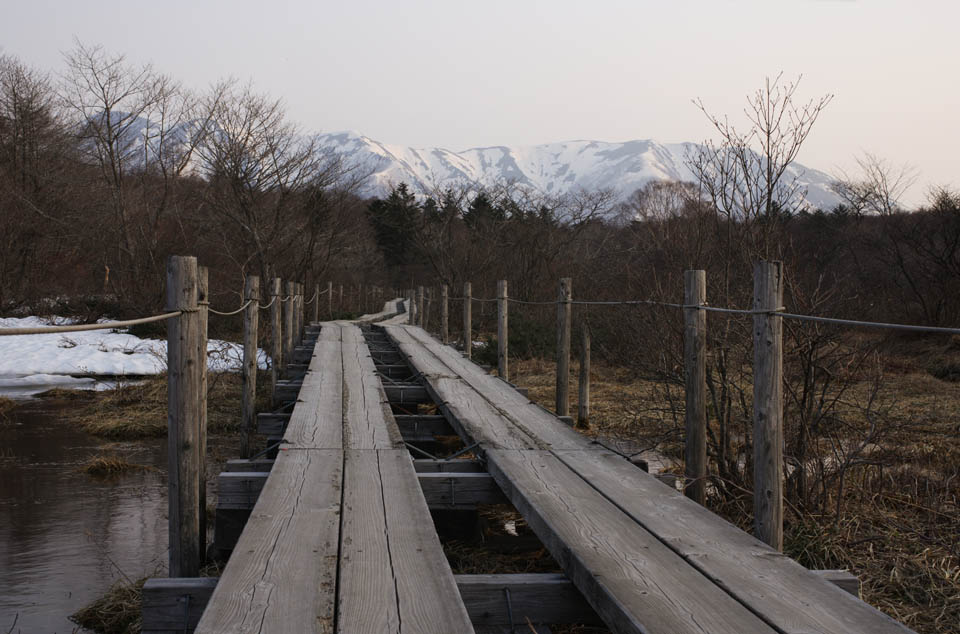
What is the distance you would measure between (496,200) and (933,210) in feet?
47.0

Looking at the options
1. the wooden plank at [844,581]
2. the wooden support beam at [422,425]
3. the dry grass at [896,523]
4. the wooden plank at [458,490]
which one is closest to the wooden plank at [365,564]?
the wooden plank at [458,490]

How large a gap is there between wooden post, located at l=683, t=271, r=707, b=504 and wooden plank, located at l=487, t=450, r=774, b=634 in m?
1.02

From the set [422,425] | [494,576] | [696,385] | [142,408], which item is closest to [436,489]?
[494,576]

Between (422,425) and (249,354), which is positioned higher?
(249,354)

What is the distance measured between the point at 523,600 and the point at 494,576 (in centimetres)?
15

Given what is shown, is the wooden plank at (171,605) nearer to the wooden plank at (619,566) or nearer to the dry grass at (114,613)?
→ the wooden plank at (619,566)

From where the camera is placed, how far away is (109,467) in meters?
8.31

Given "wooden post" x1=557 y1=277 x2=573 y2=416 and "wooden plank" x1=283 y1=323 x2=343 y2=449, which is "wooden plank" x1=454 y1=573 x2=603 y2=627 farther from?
"wooden post" x1=557 y1=277 x2=573 y2=416

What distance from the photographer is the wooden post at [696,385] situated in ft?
15.8

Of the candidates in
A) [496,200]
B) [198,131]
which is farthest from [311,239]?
[496,200]

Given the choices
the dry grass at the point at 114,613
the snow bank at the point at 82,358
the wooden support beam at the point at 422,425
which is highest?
the wooden support beam at the point at 422,425

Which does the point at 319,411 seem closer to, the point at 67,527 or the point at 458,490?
the point at 458,490

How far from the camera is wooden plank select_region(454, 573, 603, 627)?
9.69 feet

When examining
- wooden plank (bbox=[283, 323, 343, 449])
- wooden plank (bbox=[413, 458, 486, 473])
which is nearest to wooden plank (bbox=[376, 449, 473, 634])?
wooden plank (bbox=[413, 458, 486, 473])
